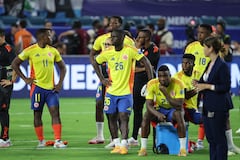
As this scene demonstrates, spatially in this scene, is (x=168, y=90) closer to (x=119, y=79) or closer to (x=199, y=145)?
(x=119, y=79)

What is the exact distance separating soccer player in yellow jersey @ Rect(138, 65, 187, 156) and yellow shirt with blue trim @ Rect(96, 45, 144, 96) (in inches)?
22.1

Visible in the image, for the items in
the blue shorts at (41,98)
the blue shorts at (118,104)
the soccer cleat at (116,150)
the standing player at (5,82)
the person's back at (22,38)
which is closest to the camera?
the soccer cleat at (116,150)

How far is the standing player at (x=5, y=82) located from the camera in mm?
17594

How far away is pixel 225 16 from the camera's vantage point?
3309 centimetres

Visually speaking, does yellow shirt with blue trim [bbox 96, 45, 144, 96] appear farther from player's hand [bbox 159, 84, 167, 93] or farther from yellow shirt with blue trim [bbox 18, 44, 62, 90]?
yellow shirt with blue trim [bbox 18, 44, 62, 90]

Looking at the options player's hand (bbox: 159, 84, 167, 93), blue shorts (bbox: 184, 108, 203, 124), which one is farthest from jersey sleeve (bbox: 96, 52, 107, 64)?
blue shorts (bbox: 184, 108, 203, 124)

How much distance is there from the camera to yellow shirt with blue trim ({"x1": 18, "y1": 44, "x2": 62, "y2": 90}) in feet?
56.1

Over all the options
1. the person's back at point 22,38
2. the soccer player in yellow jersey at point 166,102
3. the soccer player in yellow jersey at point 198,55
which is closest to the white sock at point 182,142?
the soccer player in yellow jersey at point 166,102

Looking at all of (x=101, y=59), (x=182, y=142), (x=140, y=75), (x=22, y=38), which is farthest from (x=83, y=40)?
(x=182, y=142)

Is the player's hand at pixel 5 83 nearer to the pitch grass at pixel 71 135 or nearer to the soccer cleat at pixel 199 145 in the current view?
the pitch grass at pixel 71 135

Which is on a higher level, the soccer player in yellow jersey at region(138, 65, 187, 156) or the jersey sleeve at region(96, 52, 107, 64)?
the jersey sleeve at region(96, 52, 107, 64)

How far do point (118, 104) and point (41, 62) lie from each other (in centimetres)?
166

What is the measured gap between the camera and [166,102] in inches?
637

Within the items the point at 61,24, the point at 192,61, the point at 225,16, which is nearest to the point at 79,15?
the point at 61,24
